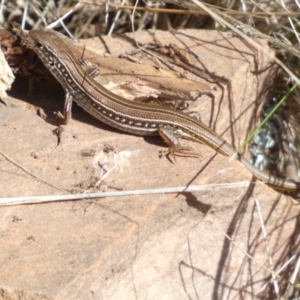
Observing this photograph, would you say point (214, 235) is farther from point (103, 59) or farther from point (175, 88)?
point (103, 59)

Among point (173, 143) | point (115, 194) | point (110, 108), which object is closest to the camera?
point (115, 194)

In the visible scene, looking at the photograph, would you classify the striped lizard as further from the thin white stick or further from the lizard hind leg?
the thin white stick

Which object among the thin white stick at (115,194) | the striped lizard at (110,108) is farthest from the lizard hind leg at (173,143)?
the thin white stick at (115,194)

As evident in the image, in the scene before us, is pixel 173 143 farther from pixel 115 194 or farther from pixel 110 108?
pixel 115 194

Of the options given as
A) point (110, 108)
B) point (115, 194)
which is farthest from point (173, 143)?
point (115, 194)

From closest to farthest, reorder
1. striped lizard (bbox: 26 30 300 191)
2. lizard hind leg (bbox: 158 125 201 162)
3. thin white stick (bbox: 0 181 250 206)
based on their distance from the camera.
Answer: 1. thin white stick (bbox: 0 181 250 206)
2. lizard hind leg (bbox: 158 125 201 162)
3. striped lizard (bbox: 26 30 300 191)

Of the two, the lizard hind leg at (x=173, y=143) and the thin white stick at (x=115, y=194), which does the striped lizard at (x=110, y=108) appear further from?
the thin white stick at (x=115, y=194)

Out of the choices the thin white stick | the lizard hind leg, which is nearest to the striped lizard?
the lizard hind leg

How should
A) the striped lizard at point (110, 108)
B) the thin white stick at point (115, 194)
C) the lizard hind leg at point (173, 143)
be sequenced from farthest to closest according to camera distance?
the striped lizard at point (110, 108) < the lizard hind leg at point (173, 143) < the thin white stick at point (115, 194)
